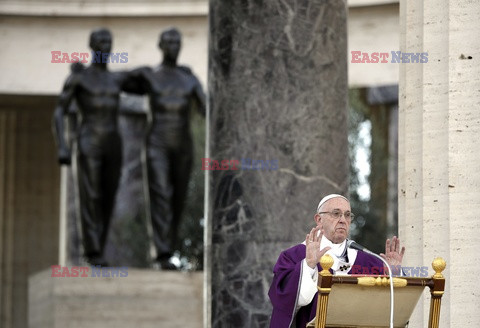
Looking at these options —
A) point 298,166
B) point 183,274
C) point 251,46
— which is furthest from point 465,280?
point 183,274

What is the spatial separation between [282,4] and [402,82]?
5.54ft

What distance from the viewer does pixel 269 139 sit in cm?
837

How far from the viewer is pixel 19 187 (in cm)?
2217

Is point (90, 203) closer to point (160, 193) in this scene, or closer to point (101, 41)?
point (160, 193)

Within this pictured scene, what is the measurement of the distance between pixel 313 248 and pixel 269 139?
2662mm

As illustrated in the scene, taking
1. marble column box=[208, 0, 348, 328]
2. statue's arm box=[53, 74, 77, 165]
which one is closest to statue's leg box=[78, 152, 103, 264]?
statue's arm box=[53, 74, 77, 165]

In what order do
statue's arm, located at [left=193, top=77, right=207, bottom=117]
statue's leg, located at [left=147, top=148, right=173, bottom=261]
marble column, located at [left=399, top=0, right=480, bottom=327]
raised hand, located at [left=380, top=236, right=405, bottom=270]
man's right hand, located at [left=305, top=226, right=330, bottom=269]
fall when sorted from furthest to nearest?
1. statue's leg, located at [left=147, top=148, right=173, bottom=261]
2. statue's arm, located at [left=193, top=77, right=207, bottom=117]
3. marble column, located at [left=399, top=0, right=480, bottom=327]
4. raised hand, located at [left=380, top=236, right=405, bottom=270]
5. man's right hand, located at [left=305, top=226, right=330, bottom=269]

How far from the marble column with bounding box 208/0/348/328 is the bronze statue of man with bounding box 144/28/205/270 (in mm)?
6569

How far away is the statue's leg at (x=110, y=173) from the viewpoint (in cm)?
1530

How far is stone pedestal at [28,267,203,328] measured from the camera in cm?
1409

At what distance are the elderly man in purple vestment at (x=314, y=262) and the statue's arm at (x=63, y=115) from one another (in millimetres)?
8150

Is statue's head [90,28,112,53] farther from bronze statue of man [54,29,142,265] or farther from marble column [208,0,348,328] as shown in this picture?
marble column [208,0,348,328]

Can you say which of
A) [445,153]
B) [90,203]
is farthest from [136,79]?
[445,153]

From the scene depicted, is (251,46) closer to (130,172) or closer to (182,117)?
(182,117)
